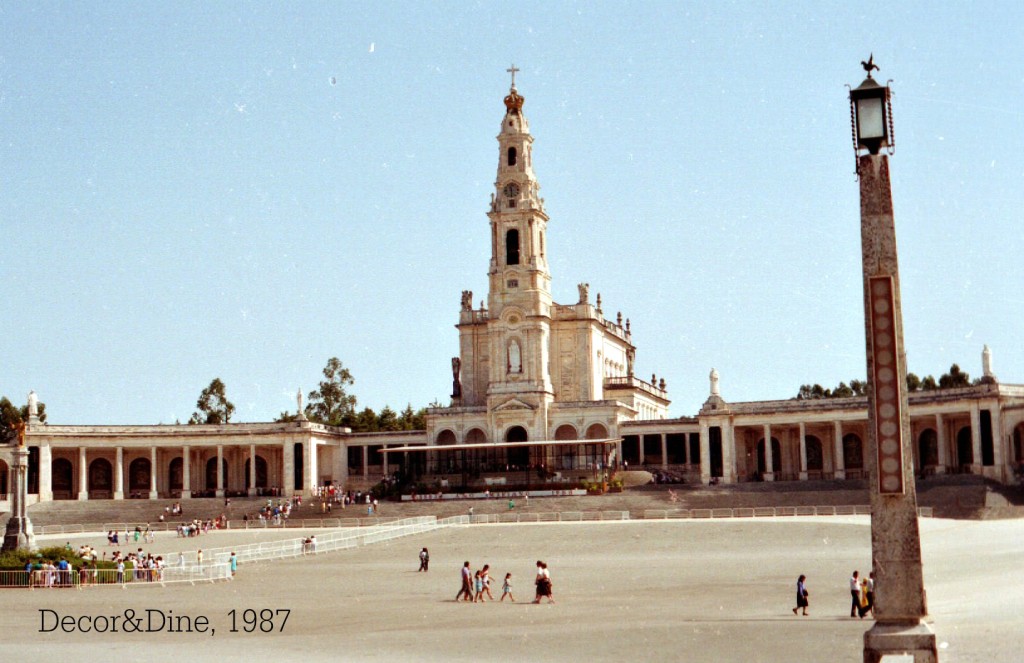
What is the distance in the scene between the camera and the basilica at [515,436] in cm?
8006

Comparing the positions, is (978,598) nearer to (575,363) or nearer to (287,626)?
(287,626)

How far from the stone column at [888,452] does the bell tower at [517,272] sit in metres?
72.1

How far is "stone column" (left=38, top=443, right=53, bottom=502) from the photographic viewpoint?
83375mm

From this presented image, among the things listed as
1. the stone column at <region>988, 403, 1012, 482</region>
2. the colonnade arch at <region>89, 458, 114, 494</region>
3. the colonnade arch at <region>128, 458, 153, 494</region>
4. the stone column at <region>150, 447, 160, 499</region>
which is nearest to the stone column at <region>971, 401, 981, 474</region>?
the stone column at <region>988, 403, 1012, 482</region>

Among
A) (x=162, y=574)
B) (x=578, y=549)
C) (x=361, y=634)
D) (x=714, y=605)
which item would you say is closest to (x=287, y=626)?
(x=361, y=634)

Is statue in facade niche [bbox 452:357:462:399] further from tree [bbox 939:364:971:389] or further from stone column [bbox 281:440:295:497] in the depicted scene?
tree [bbox 939:364:971:389]

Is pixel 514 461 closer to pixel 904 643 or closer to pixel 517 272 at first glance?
pixel 517 272

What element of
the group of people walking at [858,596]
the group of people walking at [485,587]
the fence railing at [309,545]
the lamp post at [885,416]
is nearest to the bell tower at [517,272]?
→ the fence railing at [309,545]

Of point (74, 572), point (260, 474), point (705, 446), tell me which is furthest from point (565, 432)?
point (74, 572)

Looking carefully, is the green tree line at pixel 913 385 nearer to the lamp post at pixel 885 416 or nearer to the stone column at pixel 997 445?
the stone column at pixel 997 445

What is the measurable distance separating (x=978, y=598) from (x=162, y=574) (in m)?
23.6

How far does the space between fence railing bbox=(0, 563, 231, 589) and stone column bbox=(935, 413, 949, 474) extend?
4492cm

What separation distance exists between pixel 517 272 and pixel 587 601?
5562 centimetres

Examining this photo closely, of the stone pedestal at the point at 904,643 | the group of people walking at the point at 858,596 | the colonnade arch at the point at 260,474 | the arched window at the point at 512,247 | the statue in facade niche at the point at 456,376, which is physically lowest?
the group of people walking at the point at 858,596
